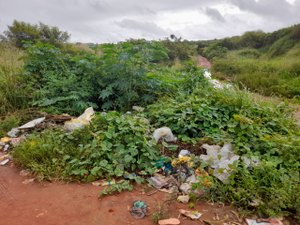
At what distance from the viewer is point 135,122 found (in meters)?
3.13

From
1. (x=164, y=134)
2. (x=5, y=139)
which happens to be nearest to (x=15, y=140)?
(x=5, y=139)

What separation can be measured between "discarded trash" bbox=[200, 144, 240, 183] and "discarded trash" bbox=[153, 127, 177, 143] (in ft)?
1.38

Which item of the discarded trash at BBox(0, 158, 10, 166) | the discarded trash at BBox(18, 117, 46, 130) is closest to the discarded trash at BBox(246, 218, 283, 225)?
the discarded trash at BBox(0, 158, 10, 166)

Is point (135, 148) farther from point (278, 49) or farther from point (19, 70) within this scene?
point (278, 49)

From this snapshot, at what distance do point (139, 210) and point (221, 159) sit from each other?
99 cm

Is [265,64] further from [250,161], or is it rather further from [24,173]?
[24,173]

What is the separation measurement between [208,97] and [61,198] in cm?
236

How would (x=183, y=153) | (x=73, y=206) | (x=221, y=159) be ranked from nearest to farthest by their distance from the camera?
1. (x=73, y=206)
2. (x=221, y=159)
3. (x=183, y=153)

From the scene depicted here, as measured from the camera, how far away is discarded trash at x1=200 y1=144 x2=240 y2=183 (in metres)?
2.41

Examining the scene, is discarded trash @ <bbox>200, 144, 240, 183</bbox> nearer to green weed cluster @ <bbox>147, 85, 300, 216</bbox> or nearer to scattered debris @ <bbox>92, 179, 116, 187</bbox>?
green weed cluster @ <bbox>147, 85, 300, 216</bbox>

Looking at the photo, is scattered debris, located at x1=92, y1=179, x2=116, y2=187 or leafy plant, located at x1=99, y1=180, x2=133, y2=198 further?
scattered debris, located at x1=92, y1=179, x2=116, y2=187

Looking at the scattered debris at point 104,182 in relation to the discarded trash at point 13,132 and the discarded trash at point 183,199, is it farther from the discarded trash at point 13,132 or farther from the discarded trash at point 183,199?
the discarded trash at point 13,132

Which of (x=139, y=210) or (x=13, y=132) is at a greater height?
(x=13, y=132)

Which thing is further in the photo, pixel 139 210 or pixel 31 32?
pixel 31 32
